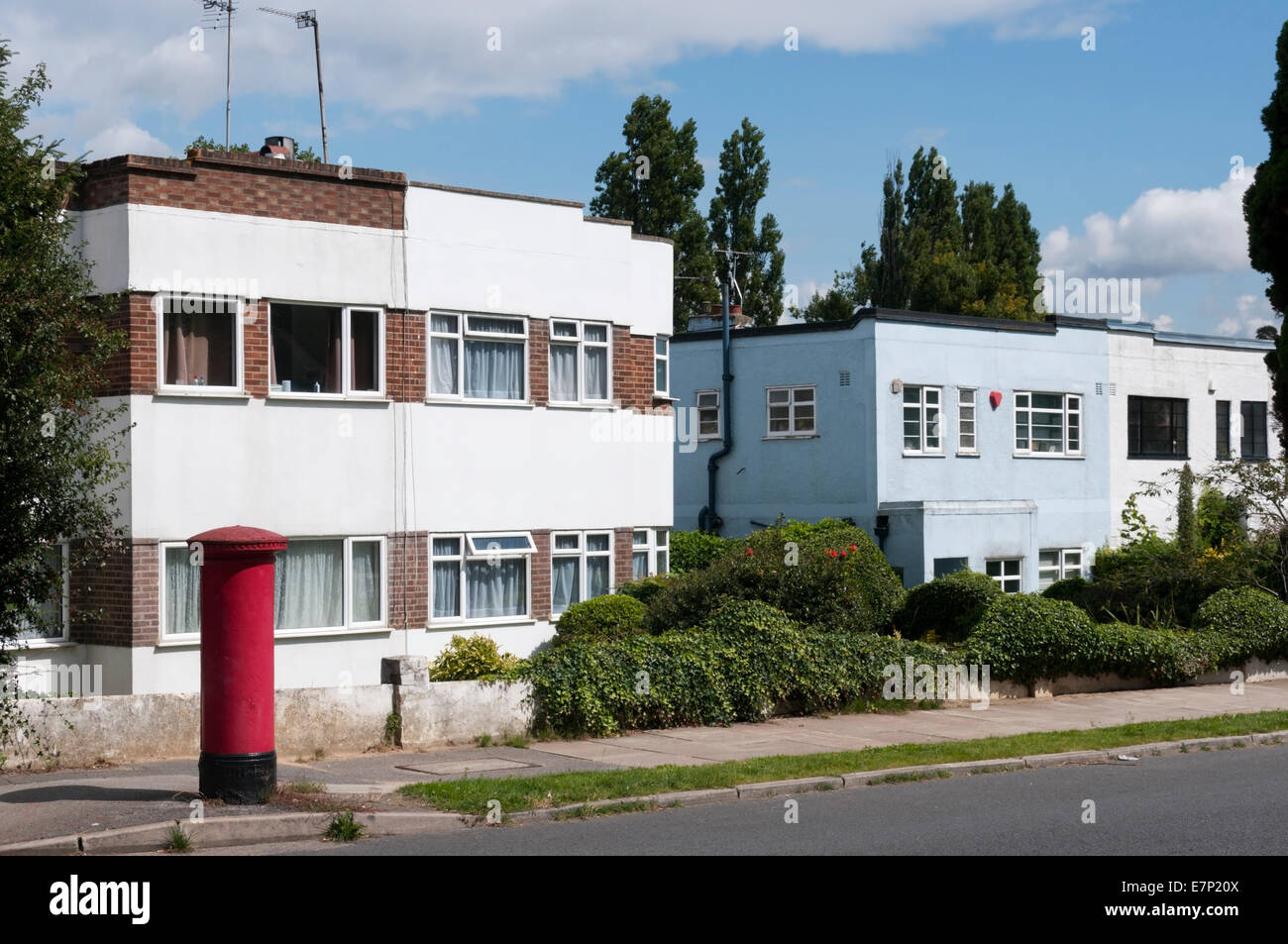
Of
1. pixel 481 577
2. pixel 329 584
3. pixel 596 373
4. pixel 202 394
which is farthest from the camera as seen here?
pixel 596 373

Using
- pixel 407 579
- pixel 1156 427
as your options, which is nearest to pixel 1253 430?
pixel 1156 427

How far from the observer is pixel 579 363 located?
24.3 m

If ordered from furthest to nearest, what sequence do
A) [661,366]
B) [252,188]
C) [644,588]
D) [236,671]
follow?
1. [661,366]
2. [644,588]
3. [252,188]
4. [236,671]

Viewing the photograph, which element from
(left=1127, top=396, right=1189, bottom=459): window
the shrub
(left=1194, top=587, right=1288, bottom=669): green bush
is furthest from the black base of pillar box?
(left=1127, top=396, right=1189, bottom=459): window

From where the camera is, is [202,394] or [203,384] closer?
[202,394]

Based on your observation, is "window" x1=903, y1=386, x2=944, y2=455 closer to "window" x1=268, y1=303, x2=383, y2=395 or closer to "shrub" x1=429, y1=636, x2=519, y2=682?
"shrub" x1=429, y1=636, x2=519, y2=682

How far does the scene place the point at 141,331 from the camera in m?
19.6

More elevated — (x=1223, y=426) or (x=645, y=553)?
(x=1223, y=426)

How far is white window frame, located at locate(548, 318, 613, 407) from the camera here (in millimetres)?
23969

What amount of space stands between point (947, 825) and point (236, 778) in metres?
5.33

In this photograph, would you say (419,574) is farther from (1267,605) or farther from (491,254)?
(1267,605)

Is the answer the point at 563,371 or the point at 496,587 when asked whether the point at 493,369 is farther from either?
the point at 496,587

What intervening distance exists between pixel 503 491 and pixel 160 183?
272 inches
